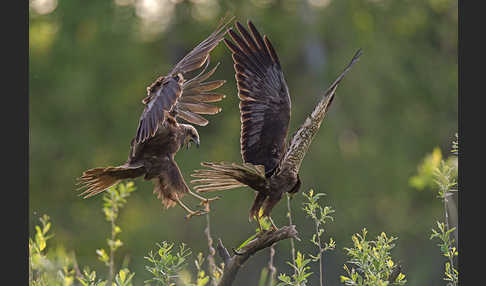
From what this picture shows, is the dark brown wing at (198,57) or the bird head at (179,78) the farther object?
the dark brown wing at (198,57)

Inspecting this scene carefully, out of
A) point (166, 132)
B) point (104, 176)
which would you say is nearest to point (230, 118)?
point (166, 132)

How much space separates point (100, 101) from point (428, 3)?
27.4 feet

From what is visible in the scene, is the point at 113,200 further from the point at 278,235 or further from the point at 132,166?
the point at 278,235

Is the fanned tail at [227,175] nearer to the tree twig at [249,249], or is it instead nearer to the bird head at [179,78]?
the tree twig at [249,249]

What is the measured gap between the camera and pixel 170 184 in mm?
5668

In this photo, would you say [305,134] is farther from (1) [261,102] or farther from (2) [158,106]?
(2) [158,106]

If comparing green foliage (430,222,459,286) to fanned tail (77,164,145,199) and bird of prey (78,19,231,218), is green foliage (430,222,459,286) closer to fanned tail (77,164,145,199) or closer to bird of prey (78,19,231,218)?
bird of prey (78,19,231,218)

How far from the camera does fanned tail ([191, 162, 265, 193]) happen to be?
452cm

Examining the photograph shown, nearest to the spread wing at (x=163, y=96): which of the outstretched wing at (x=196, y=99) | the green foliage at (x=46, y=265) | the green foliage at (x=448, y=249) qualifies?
the outstretched wing at (x=196, y=99)

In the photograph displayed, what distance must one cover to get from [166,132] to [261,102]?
2.26ft

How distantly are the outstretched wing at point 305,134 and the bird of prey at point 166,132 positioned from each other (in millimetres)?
779

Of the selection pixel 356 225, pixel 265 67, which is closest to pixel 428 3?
pixel 356 225

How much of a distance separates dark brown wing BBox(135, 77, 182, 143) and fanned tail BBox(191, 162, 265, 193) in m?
0.41

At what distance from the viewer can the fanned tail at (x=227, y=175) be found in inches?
178
